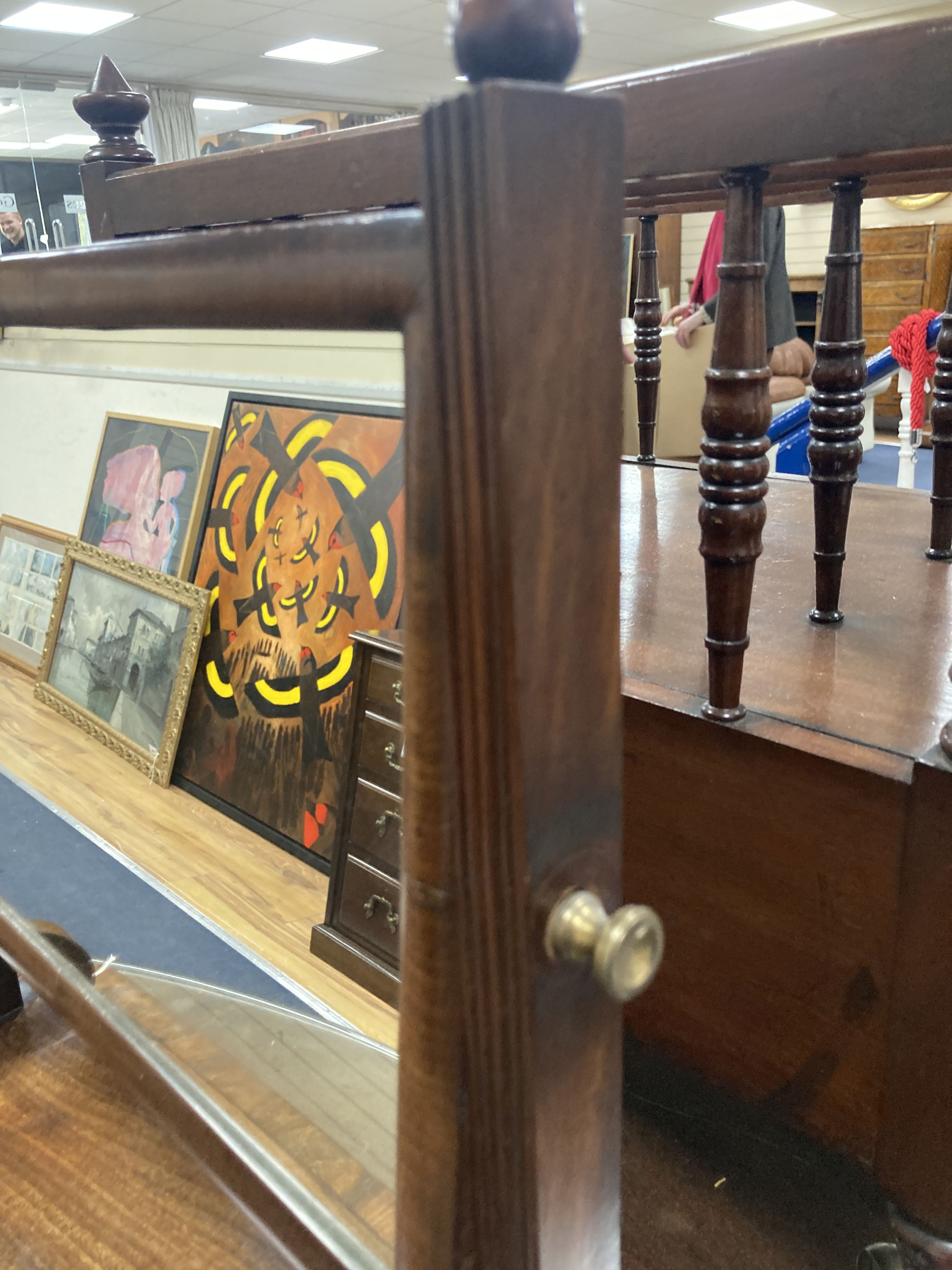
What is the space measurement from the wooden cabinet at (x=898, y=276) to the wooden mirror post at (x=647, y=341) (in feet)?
15.7

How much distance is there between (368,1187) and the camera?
47 cm

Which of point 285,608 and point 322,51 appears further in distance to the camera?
point 322,51

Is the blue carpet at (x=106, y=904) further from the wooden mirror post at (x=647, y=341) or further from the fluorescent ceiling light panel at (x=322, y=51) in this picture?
the fluorescent ceiling light panel at (x=322, y=51)

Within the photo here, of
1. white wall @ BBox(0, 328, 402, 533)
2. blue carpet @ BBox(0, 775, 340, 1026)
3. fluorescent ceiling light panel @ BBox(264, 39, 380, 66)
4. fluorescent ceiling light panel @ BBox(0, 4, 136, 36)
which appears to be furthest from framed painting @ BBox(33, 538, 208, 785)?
fluorescent ceiling light panel @ BBox(264, 39, 380, 66)

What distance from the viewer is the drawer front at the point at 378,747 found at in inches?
51.9

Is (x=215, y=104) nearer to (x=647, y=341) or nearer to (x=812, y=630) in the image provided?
(x=647, y=341)

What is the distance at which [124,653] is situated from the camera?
2.20 meters

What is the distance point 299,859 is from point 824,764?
124 cm

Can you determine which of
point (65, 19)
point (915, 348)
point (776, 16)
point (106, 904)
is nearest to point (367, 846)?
point (106, 904)

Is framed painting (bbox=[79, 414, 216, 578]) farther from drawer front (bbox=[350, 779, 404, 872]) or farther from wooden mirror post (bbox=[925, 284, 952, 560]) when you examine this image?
wooden mirror post (bbox=[925, 284, 952, 560])

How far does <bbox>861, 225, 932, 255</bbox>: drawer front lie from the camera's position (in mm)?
5859

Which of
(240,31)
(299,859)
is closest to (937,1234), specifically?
(299,859)

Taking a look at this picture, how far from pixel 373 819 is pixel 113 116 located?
882mm

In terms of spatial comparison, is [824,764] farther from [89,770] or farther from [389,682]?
[89,770]
